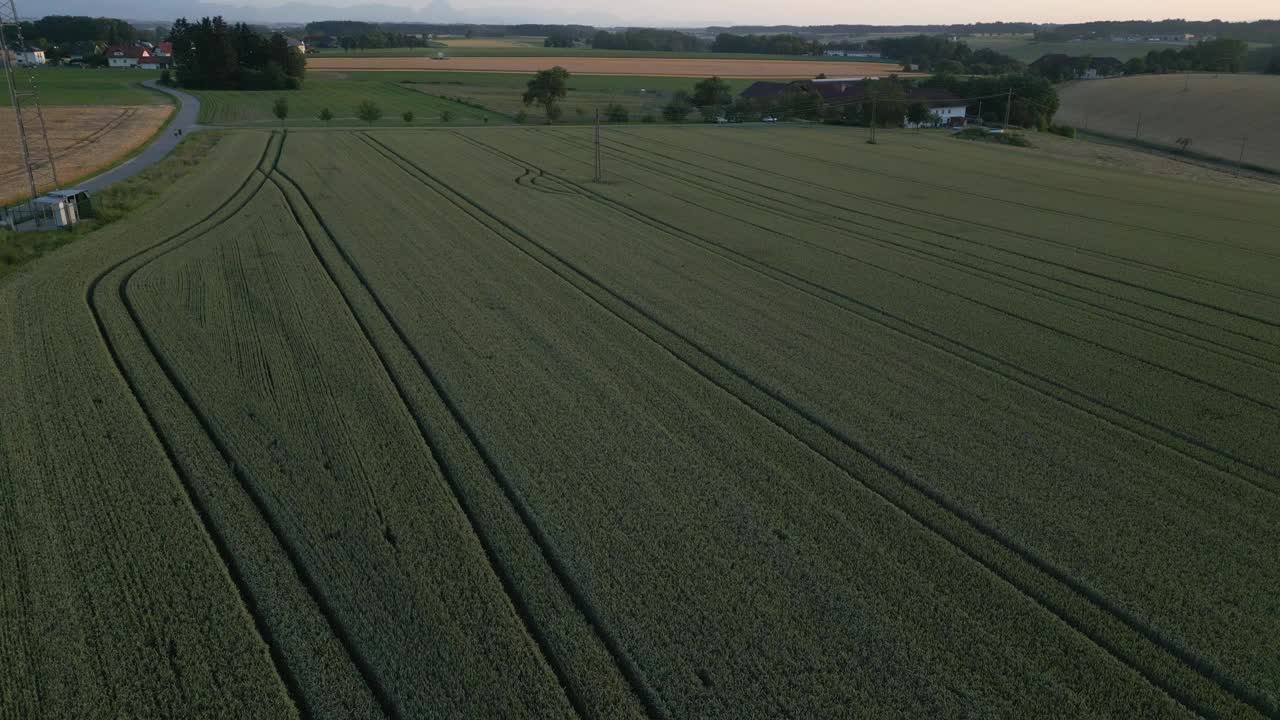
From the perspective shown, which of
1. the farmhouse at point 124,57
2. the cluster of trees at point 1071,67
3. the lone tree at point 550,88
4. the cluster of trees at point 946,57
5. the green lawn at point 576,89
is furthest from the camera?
the cluster of trees at point 946,57

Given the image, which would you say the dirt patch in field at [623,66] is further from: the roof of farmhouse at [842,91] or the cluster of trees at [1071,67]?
the roof of farmhouse at [842,91]

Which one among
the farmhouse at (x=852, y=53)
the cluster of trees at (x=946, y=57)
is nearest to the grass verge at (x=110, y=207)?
the cluster of trees at (x=946, y=57)

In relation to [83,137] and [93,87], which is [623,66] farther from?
[83,137]

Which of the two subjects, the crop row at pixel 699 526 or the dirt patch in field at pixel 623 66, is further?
the dirt patch in field at pixel 623 66

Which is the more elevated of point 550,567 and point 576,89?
point 576,89

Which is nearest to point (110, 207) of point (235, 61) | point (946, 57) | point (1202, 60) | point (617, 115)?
point (617, 115)

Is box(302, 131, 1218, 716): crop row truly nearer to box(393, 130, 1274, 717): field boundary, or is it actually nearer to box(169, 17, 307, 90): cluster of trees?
box(393, 130, 1274, 717): field boundary
